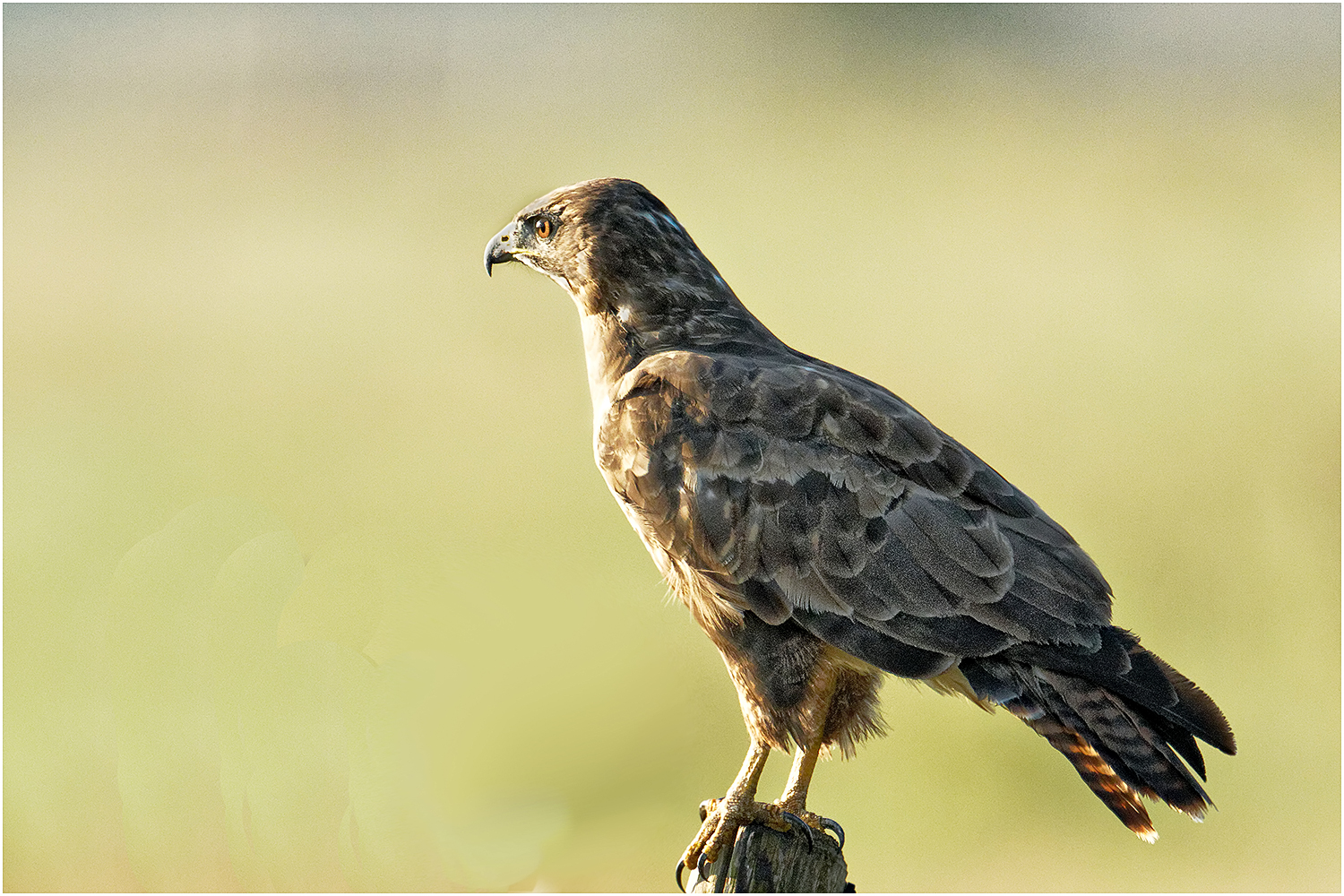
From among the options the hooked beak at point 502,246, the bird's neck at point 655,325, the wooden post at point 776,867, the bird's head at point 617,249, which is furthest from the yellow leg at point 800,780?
the hooked beak at point 502,246

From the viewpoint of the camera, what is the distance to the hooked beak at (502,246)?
14.9 feet

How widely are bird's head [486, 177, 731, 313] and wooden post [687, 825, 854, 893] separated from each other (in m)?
1.84

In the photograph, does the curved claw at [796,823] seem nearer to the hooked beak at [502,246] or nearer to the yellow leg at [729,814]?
the yellow leg at [729,814]

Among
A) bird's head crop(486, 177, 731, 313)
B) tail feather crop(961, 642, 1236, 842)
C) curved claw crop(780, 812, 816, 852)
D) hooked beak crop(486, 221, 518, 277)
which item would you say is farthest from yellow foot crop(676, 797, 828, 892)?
hooked beak crop(486, 221, 518, 277)

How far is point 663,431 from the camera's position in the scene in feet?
12.1

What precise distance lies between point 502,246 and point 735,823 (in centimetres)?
227

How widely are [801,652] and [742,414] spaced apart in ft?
2.36

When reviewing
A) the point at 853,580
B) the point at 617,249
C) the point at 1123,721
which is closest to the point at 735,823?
the point at 853,580

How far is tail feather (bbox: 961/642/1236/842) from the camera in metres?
3.10

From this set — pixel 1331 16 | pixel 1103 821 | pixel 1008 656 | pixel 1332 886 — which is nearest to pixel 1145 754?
pixel 1008 656

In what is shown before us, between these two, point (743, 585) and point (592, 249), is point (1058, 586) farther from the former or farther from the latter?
point (592, 249)

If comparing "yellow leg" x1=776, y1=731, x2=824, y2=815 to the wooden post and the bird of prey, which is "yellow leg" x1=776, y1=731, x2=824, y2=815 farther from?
the wooden post

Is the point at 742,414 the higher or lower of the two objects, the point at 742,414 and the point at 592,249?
the lower

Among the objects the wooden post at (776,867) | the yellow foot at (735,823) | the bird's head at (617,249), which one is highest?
the bird's head at (617,249)
